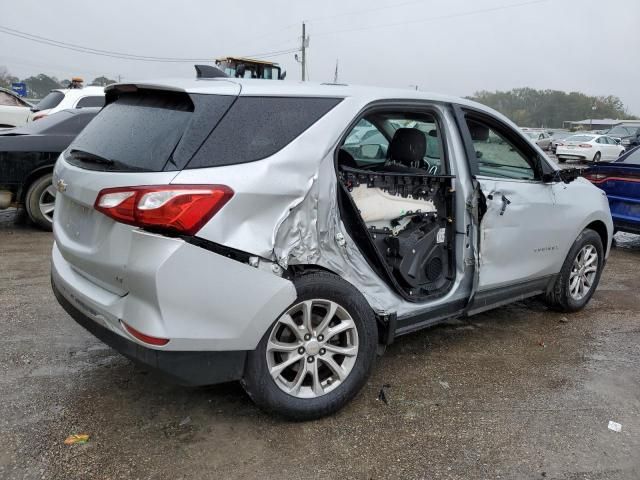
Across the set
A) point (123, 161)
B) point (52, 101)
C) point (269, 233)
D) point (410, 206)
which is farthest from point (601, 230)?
point (52, 101)

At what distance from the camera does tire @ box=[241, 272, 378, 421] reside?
2705 millimetres

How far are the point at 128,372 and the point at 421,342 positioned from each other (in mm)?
2040

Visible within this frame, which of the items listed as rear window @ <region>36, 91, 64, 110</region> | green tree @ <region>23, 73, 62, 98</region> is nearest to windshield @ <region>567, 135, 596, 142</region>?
rear window @ <region>36, 91, 64, 110</region>

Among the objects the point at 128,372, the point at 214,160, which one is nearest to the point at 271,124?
the point at 214,160

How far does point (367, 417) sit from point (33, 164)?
5555mm

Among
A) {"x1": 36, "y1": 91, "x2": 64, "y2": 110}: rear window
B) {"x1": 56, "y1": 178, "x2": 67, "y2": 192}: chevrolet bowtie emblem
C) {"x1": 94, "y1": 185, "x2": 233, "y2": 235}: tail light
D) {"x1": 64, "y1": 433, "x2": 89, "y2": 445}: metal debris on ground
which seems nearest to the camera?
{"x1": 94, "y1": 185, "x2": 233, "y2": 235}: tail light

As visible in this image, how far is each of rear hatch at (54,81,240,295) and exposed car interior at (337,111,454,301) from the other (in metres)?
0.94

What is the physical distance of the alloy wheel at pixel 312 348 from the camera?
2.77 m

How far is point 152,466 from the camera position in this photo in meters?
2.53

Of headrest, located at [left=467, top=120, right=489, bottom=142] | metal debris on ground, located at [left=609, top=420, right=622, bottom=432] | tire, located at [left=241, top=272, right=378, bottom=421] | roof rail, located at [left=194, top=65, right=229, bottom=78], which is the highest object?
roof rail, located at [left=194, top=65, right=229, bottom=78]

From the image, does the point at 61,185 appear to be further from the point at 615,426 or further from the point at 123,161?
the point at 615,426

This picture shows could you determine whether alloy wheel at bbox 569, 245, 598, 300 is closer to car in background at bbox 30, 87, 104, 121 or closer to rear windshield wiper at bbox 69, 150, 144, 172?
rear windshield wiper at bbox 69, 150, 144, 172

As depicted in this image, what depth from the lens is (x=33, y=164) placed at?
6.71 m

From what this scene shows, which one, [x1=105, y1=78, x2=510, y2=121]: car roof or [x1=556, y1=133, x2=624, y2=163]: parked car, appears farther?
[x1=556, y1=133, x2=624, y2=163]: parked car
